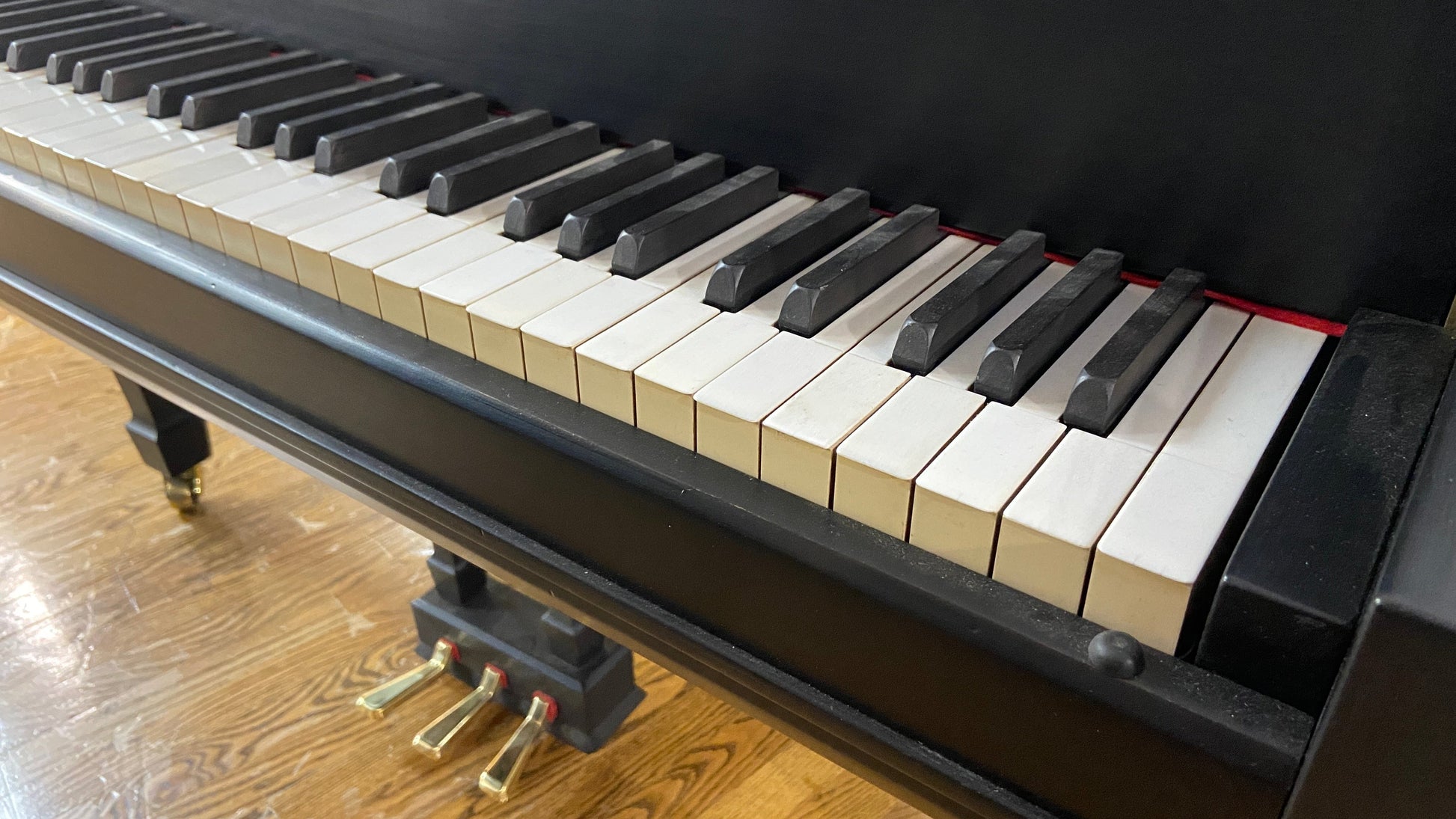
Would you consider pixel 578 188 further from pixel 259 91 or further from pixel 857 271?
pixel 259 91

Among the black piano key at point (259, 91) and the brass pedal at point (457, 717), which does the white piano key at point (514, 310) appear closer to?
the black piano key at point (259, 91)

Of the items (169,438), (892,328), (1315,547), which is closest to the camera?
(1315,547)

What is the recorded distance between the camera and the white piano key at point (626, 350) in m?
0.66

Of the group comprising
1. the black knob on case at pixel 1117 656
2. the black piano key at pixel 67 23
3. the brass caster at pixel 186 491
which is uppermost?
the black piano key at pixel 67 23

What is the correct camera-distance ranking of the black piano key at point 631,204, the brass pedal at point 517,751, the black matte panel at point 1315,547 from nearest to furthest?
the black matte panel at point 1315,547 < the black piano key at point 631,204 < the brass pedal at point 517,751

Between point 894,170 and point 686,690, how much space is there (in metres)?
0.85

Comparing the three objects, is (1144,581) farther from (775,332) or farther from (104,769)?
(104,769)

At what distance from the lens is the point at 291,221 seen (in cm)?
85

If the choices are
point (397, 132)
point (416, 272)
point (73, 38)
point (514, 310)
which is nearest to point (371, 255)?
point (416, 272)

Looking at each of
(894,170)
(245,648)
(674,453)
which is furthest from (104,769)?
(894,170)

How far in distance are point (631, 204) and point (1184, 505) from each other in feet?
1.65

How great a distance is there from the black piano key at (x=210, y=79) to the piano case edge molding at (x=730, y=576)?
16 cm

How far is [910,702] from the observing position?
61cm

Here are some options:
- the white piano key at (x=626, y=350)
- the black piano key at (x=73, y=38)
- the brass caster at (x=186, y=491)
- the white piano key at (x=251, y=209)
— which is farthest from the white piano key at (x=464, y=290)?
the brass caster at (x=186, y=491)
